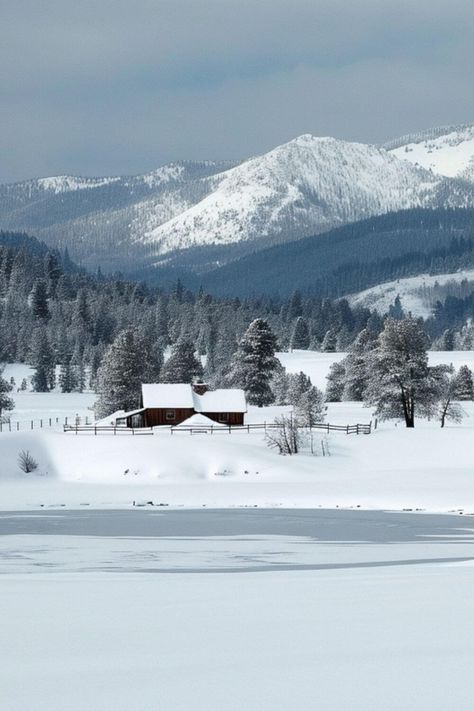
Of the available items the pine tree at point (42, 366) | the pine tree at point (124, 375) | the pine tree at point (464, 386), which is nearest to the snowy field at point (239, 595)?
the pine tree at point (124, 375)

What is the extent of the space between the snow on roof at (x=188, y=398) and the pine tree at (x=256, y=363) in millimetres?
10603

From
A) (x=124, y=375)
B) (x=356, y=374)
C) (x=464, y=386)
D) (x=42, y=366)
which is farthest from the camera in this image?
(x=42, y=366)

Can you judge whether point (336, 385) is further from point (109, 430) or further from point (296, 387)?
point (109, 430)

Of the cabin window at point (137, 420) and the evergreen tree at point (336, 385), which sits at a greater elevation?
the evergreen tree at point (336, 385)

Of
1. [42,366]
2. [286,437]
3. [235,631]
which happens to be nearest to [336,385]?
[42,366]

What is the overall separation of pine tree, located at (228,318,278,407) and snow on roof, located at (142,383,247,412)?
10.6m

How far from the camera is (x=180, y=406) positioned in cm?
8944

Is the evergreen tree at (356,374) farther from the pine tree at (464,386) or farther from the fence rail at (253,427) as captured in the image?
the fence rail at (253,427)

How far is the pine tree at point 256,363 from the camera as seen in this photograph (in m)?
102

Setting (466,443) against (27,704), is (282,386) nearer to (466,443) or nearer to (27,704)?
(466,443)

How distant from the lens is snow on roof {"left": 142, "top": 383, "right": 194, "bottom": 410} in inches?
3501

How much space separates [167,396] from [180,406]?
1.41 meters

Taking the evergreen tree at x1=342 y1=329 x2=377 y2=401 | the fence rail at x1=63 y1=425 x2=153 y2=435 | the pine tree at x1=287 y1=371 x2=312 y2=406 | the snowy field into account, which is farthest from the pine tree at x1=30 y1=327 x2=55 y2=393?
the snowy field

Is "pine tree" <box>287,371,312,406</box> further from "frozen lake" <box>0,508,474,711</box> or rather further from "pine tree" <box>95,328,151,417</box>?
"frozen lake" <box>0,508,474,711</box>
